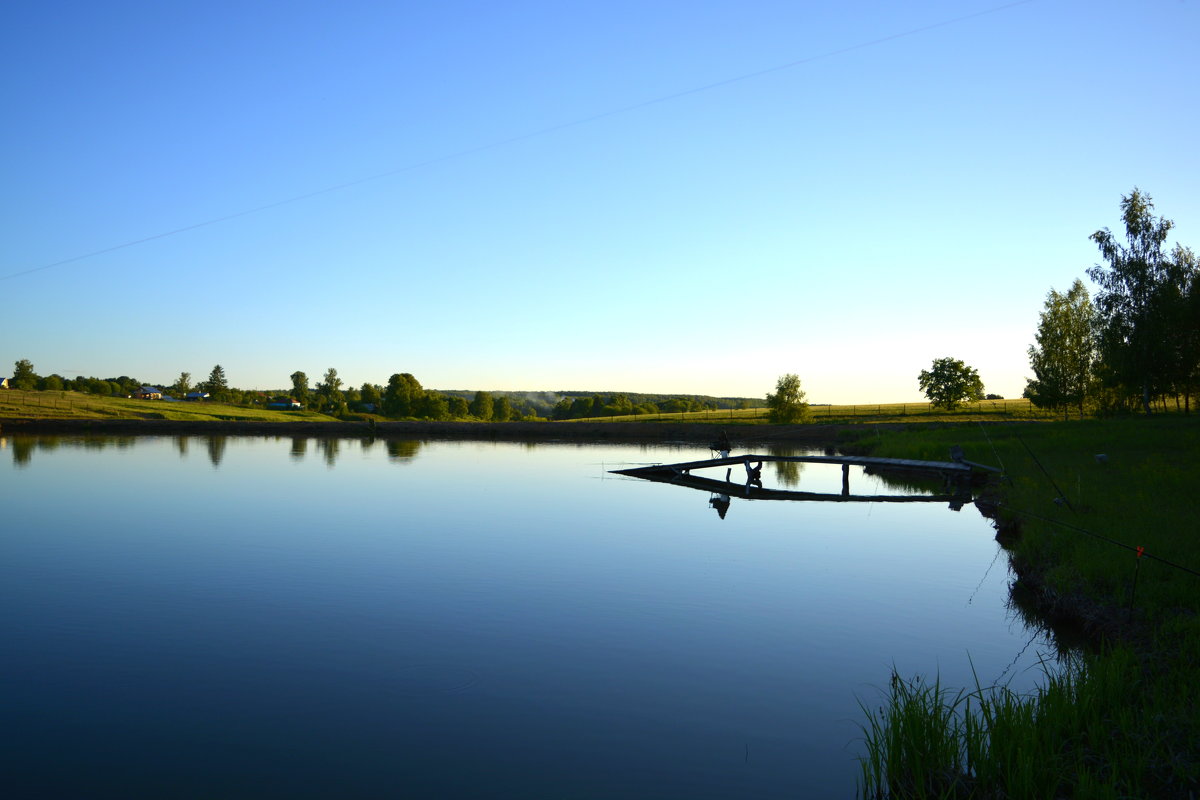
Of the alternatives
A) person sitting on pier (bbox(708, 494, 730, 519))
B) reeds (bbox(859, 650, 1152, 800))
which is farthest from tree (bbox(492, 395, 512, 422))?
reeds (bbox(859, 650, 1152, 800))

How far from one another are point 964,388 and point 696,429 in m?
49.1

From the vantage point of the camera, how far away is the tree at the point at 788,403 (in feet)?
334

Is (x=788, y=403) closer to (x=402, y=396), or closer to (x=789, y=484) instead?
(x=789, y=484)

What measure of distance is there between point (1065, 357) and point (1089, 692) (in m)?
77.1

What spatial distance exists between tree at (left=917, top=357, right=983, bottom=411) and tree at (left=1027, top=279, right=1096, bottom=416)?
41.7 metres

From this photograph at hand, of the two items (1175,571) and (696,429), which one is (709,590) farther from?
(696,429)

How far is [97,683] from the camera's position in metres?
11.1

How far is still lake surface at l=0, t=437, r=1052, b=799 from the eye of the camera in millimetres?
8711

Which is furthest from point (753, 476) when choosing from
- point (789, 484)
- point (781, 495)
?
point (781, 495)

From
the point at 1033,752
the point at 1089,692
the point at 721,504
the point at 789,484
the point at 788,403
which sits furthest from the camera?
the point at 788,403

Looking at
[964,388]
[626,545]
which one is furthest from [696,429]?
[626,545]

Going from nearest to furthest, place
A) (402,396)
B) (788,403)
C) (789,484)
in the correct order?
1. (789,484)
2. (788,403)
3. (402,396)

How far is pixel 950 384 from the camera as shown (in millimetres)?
119250

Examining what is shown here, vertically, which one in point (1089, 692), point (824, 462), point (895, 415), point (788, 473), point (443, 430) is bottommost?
point (788, 473)
